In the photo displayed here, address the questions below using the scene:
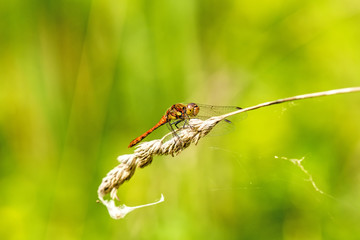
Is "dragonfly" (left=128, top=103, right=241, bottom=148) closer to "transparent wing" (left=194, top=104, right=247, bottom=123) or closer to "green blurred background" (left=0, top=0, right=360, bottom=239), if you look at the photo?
"transparent wing" (left=194, top=104, right=247, bottom=123)

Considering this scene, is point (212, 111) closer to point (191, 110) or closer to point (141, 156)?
point (191, 110)

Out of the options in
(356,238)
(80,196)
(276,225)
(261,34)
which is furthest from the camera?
(261,34)

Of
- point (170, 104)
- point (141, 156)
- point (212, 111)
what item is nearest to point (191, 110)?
point (212, 111)

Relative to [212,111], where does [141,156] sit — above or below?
above

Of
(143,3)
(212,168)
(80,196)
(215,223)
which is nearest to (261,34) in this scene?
(143,3)

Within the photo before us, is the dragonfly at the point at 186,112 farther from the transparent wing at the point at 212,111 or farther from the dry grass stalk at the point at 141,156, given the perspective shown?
the dry grass stalk at the point at 141,156

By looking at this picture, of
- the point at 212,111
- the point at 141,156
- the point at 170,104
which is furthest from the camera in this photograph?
the point at 170,104

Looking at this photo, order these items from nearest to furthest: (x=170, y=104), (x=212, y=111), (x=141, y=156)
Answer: (x=141, y=156), (x=212, y=111), (x=170, y=104)

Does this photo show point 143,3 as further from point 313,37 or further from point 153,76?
point 313,37
